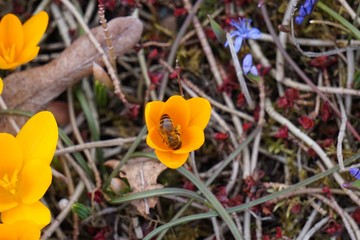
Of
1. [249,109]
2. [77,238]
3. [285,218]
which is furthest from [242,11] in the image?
[77,238]

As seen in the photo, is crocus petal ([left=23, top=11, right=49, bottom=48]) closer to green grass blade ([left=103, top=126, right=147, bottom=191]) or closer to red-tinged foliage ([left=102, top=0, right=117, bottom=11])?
red-tinged foliage ([left=102, top=0, right=117, bottom=11])

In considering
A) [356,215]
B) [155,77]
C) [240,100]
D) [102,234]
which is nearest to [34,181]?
[102,234]

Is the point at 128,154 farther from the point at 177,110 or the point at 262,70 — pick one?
the point at 262,70

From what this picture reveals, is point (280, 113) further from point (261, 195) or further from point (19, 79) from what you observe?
point (19, 79)

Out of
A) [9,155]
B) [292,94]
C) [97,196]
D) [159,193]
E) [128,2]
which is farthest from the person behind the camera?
[128,2]

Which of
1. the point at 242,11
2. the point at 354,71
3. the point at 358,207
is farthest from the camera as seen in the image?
the point at 242,11

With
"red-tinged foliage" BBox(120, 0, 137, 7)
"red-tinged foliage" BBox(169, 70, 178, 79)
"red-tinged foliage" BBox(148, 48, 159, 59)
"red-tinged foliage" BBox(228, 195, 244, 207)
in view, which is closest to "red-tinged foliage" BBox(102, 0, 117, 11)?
"red-tinged foliage" BBox(120, 0, 137, 7)
